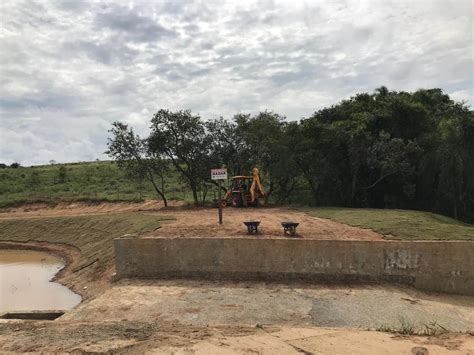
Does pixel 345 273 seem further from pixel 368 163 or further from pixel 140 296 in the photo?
pixel 368 163

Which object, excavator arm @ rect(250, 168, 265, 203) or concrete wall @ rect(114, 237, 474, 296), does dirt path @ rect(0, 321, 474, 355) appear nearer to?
concrete wall @ rect(114, 237, 474, 296)

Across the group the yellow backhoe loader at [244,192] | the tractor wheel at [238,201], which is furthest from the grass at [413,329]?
the tractor wheel at [238,201]

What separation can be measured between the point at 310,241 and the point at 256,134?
14.9 metres

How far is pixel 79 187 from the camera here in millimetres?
39188

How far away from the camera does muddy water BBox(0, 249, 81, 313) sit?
12.1 m

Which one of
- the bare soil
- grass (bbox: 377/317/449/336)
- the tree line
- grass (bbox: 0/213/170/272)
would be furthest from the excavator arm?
grass (bbox: 377/317/449/336)

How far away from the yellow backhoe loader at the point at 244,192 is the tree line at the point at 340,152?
235cm

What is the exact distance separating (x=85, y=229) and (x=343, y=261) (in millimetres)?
14366

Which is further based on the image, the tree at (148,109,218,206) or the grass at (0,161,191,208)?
the grass at (0,161,191,208)

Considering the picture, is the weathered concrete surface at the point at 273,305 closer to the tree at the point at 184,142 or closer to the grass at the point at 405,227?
the grass at the point at 405,227

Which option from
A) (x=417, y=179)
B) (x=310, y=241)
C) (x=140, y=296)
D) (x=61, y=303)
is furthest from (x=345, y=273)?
(x=417, y=179)

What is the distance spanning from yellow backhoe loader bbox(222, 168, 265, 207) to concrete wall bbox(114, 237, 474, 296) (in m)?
10.3

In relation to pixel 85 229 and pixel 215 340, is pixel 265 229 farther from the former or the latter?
pixel 85 229

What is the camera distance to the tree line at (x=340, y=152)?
71.9 ft
